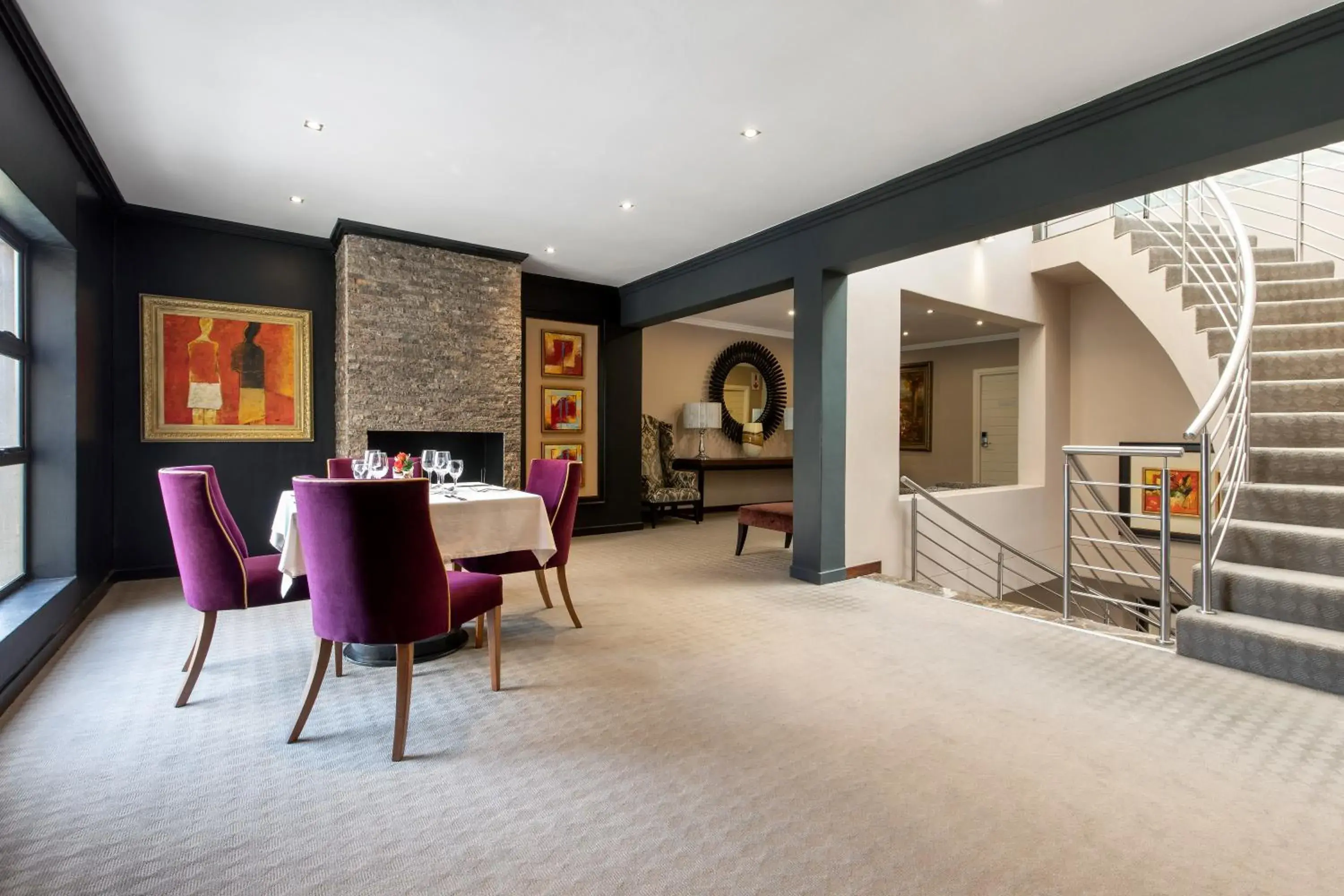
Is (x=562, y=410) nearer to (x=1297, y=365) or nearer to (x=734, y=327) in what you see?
(x=734, y=327)

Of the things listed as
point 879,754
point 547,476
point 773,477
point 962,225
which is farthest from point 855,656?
point 773,477

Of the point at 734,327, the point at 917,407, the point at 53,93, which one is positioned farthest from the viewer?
the point at 917,407

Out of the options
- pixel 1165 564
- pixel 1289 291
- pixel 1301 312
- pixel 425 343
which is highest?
pixel 1289 291

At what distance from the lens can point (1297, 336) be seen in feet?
14.2

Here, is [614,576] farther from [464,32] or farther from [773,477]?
[773,477]

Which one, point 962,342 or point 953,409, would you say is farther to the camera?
point 953,409

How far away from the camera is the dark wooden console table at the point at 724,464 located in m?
7.99

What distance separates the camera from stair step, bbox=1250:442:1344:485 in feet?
11.5

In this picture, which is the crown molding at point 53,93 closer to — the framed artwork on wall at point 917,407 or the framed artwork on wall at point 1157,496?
the framed artwork on wall at point 1157,496

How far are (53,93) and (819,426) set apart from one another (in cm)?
436

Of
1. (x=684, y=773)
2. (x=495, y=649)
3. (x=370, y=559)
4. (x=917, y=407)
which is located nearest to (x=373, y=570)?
(x=370, y=559)

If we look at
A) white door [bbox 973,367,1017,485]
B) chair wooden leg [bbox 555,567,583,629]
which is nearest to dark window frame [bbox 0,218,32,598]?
chair wooden leg [bbox 555,567,583,629]

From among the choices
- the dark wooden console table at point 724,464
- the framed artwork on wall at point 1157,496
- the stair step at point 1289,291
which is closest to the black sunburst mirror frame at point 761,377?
the dark wooden console table at point 724,464

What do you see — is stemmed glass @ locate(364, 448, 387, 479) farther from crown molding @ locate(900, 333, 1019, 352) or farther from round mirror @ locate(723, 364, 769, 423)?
crown molding @ locate(900, 333, 1019, 352)
